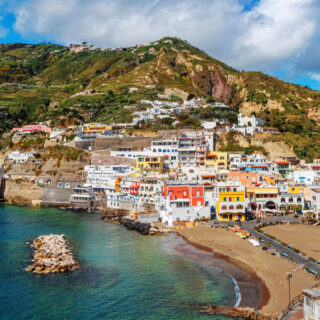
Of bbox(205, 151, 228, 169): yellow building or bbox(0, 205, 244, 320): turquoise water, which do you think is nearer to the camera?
bbox(0, 205, 244, 320): turquoise water

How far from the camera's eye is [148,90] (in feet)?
370

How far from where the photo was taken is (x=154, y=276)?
29.7 meters

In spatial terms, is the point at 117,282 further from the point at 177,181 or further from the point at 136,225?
the point at 177,181

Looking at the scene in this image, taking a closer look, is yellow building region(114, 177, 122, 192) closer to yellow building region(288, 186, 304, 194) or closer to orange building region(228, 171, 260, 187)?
orange building region(228, 171, 260, 187)

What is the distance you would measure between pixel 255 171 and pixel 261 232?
21.2 m

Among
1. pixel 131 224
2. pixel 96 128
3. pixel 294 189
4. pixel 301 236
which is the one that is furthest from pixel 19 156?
pixel 301 236

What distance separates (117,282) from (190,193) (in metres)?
20.9

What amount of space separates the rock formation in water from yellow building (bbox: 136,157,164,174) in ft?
90.9

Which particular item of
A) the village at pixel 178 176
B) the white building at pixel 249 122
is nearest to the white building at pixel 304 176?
the village at pixel 178 176

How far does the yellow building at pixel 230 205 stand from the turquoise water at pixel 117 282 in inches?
314

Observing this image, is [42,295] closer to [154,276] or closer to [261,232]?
[154,276]

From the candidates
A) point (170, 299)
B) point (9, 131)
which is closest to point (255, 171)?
point (170, 299)

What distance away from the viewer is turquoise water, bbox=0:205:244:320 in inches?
953

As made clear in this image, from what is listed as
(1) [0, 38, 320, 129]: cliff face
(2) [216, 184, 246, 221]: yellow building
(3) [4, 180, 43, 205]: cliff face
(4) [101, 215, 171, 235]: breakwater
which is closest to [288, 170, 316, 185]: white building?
(2) [216, 184, 246, 221]: yellow building
